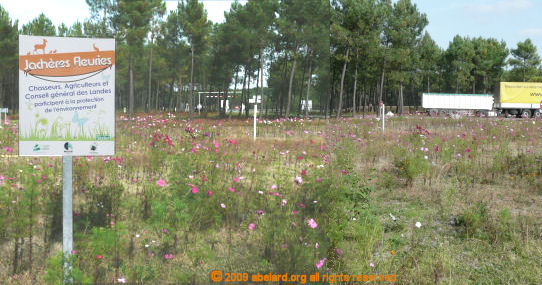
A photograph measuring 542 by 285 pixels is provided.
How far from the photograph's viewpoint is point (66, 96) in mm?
1893

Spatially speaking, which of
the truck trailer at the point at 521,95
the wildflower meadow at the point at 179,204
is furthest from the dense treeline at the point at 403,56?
the wildflower meadow at the point at 179,204

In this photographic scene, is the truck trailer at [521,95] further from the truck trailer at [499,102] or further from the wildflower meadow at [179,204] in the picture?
the wildflower meadow at [179,204]

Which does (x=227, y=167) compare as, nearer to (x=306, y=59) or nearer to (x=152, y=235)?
(x=152, y=235)

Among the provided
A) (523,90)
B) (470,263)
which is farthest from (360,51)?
(470,263)

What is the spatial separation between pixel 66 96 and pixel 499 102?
1722 inches

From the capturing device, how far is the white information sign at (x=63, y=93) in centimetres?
189

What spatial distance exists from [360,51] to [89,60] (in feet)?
106

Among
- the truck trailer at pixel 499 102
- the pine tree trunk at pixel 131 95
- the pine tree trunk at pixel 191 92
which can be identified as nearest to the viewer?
the pine tree trunk at pixel 131 95

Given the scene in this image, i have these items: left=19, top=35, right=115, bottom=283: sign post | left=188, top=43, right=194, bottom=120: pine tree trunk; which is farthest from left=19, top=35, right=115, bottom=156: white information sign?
left=188, top=43, right=194, bottom=120: pine tree trunk

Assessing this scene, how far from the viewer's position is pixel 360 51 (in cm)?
3272

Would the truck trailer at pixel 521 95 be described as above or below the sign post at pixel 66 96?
above

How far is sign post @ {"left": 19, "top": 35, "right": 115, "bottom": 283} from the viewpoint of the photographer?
1889 millimetres

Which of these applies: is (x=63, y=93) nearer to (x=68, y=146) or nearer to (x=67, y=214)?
(x=68, y=146)

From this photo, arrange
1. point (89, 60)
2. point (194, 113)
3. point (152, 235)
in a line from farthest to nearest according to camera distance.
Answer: point (194, 113)
point (152, 235)
point (89, 60)
